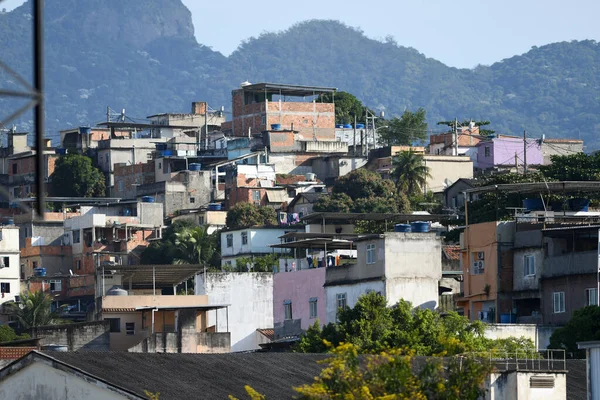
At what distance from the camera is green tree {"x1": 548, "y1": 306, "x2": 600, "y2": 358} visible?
178 feet

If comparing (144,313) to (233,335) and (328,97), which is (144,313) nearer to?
(233,335)

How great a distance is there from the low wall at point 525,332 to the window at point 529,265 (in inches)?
175

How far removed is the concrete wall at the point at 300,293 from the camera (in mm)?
72375

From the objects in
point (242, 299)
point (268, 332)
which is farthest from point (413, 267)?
point (242, 299)

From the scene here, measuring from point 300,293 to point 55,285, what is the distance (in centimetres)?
4196

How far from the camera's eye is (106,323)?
6656 cm

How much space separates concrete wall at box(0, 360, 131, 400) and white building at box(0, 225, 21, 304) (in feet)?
251

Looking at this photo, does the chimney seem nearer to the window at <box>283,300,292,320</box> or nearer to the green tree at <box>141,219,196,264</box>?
the green tree at <box>141,219,196,264</box>

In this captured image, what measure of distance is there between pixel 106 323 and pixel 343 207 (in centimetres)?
4948

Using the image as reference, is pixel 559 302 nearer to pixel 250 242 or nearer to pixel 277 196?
pixel 250 242

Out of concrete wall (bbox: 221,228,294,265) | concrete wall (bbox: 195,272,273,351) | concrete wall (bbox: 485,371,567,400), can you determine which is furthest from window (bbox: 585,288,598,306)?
concrete wall (bbox: 221,228,294,265)

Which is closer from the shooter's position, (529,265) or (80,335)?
(80,335)

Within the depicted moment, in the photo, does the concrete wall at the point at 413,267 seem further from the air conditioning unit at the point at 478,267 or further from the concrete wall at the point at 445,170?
the concrete wall at the point at 445,170

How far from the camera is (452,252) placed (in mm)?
78438
